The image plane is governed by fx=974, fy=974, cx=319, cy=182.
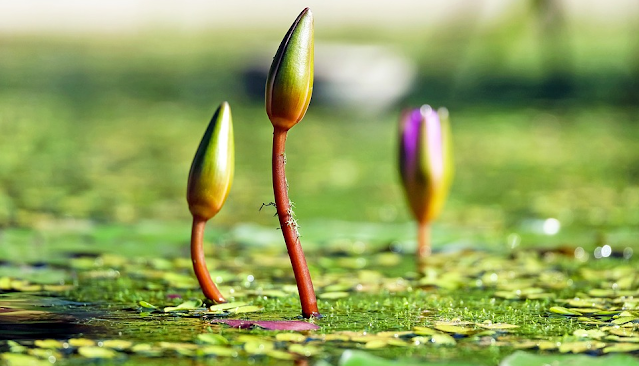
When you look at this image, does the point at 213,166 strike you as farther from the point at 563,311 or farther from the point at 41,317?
the point at 563,311

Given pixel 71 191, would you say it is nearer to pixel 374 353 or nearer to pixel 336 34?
pixel 374 353

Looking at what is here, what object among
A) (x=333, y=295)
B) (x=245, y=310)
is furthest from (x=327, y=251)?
(x=245, y=310)

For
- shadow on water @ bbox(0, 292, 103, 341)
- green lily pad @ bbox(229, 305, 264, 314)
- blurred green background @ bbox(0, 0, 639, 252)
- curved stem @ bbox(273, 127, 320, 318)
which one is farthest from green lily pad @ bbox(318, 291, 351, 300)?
blurred green background @ bbox(0, 0, 639, 252)

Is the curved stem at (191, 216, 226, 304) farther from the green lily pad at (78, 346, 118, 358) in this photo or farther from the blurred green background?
the blurred green background

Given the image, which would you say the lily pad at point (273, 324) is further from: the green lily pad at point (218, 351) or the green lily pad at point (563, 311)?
the green lily pad at point (563, 311)

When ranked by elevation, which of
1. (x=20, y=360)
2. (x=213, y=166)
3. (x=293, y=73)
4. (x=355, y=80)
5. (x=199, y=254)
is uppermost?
(x=355, y=80)
